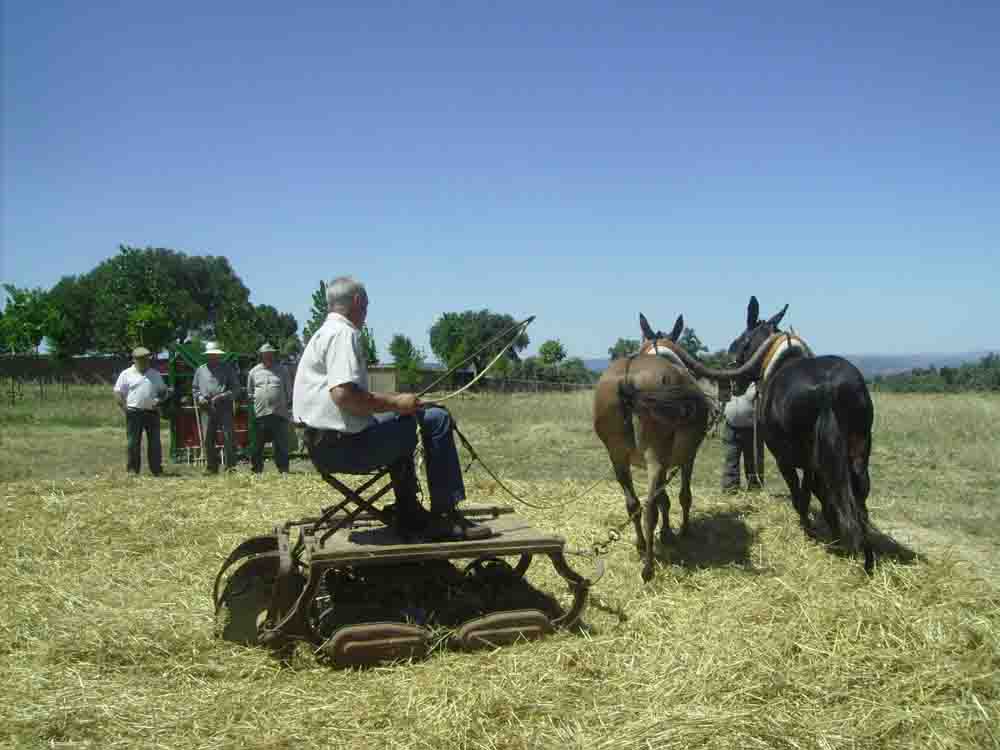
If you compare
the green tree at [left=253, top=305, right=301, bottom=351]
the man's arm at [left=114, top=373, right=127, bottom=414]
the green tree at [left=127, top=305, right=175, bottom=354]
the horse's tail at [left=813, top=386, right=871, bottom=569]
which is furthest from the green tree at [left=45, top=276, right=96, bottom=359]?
the horse's tail at [left=813, top=386, right=871, bottom=569]

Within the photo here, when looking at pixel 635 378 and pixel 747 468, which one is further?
pixel 747 468

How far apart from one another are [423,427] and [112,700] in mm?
2064

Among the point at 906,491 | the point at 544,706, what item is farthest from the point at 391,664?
the point at 906,491

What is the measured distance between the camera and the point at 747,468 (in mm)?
8852

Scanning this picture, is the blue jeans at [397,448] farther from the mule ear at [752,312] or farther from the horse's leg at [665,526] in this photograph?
A: the mule ear at [752,312]

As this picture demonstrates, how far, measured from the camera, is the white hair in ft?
13.9

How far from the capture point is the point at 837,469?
5559 mm

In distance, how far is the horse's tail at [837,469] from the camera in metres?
5.45

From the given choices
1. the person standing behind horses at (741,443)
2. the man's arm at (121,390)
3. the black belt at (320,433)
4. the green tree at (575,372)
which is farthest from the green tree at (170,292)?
the black belt at (320,433)

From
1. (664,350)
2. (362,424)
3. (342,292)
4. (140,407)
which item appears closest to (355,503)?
(362,424)

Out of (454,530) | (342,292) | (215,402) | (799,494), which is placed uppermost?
(342,292)

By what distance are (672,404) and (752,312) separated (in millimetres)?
2634

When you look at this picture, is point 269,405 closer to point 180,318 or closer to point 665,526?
point 665,526

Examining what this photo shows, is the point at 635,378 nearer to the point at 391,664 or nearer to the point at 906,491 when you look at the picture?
the point at 391,664
